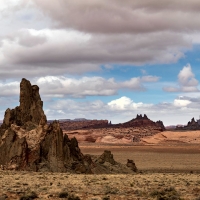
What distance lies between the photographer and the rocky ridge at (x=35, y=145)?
40.5m

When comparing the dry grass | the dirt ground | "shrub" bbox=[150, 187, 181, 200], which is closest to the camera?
"shrub" bbox=[150, 187, 181, 200]

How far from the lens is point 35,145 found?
41.4 metres

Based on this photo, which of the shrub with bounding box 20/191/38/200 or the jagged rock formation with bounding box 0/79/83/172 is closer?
the shrub with bounding box 20/191/38/200

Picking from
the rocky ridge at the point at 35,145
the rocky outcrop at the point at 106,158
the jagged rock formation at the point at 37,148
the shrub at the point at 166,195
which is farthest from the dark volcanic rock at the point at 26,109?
the shrub at the point at 166,195

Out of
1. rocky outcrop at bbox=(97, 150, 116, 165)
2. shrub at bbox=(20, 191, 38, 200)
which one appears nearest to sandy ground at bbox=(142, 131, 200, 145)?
rocky outcrop at bbox=(97, 150, 116, 165)

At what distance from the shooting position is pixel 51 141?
41500 millimetres

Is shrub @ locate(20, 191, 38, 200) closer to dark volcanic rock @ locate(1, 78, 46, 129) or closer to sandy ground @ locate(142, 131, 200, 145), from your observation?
dark volcanic rock @ locate(1, 78, 46, 129)

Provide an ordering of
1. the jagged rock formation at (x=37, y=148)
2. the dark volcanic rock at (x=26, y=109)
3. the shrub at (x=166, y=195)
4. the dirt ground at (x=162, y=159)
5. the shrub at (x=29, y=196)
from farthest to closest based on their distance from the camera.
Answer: the dirt ground at (x=162, y=159)
the dark volcanic rock at (x=26, y=109)
the jagged rock formation at (x=37, y=148)
the shrub at (x=166, y=195)
the shrub at (x=29, y=196)

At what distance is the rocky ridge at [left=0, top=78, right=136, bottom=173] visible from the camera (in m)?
40.5

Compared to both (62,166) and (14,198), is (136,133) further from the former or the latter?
(14,198)

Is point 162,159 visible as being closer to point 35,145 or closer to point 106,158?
point 106,158

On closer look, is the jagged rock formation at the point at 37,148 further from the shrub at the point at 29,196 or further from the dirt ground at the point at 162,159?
the dirt ground at the point at 162,159

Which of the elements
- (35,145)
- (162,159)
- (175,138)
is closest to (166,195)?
(35,145)

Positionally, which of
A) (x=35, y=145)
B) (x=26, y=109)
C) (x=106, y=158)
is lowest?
(x=106, y=158)
